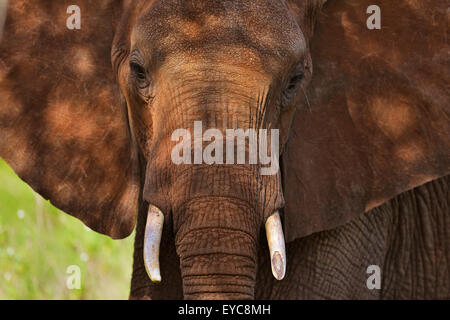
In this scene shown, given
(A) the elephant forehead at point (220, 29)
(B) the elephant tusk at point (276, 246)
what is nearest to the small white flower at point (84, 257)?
(A) the elephant forehead at point (220, 29)

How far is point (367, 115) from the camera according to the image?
19.4 ft

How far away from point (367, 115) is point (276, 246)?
1093 millimetres

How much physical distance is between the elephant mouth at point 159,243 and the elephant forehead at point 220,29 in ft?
1.88

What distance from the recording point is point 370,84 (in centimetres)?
588

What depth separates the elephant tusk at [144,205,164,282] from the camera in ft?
16.2

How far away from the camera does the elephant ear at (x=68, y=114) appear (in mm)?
5781

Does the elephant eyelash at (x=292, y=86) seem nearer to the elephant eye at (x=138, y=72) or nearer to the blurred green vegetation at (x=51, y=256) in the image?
the elephant eye at (x=138, y=72)

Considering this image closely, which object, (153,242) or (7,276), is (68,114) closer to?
(153,242)

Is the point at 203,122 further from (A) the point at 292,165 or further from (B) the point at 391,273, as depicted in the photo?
(B) the point at 391,273

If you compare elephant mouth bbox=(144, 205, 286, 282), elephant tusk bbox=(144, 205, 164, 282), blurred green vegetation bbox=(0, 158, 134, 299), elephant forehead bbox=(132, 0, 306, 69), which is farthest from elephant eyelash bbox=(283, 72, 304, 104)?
blurred green vegetation bbox=(0, 158, 134, 299)

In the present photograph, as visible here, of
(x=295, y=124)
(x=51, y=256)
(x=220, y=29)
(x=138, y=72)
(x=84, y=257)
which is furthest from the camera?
(x=51, y=256)

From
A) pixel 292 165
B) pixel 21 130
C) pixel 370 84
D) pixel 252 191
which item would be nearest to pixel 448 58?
pixel 370 84

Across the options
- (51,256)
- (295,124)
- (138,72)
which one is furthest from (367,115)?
(51,256)
